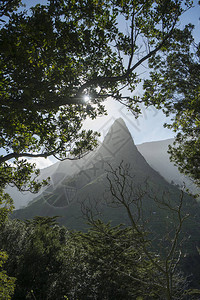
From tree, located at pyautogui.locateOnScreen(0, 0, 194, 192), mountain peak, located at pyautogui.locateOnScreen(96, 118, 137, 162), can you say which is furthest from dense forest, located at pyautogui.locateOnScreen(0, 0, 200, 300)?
mountain peak, located at pyautogui.locateOnScreen(96, 118, 137, 162)

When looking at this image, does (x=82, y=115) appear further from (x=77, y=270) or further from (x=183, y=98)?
(x=77, y=270)

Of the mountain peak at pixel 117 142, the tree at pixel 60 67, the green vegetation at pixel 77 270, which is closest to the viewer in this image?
the tree at pixel 60 67

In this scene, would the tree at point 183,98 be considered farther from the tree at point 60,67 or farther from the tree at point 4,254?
the tree at point 4,254

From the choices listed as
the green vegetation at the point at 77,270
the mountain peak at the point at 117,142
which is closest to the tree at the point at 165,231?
the green vegetation at the point at 77,270

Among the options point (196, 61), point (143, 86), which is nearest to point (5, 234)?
point (143, 86)

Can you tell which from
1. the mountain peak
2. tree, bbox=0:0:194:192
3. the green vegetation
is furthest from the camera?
the mountain peak

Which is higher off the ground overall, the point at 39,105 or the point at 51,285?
the point at 39,105

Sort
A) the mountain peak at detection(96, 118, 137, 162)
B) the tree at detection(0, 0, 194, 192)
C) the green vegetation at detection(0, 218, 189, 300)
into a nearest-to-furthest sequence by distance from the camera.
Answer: the tree at detection(0, 0, 194, 192) → the green vegetation at detection(0, 218, 189, 300) → the mountain peak at detection(96, 118, 137, 162)

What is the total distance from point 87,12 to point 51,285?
17097mm

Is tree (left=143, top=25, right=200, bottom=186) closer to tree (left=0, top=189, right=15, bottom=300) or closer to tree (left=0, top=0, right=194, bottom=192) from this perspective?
tree (left=0, top=0, right=194, bottom=192)

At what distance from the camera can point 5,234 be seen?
Answer: 1895 centimetres

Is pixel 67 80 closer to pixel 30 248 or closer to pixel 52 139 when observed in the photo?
pixel 52 139

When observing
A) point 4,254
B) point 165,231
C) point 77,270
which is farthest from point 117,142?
point 165,231

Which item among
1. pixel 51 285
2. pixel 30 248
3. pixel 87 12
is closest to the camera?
pixel 87 12
